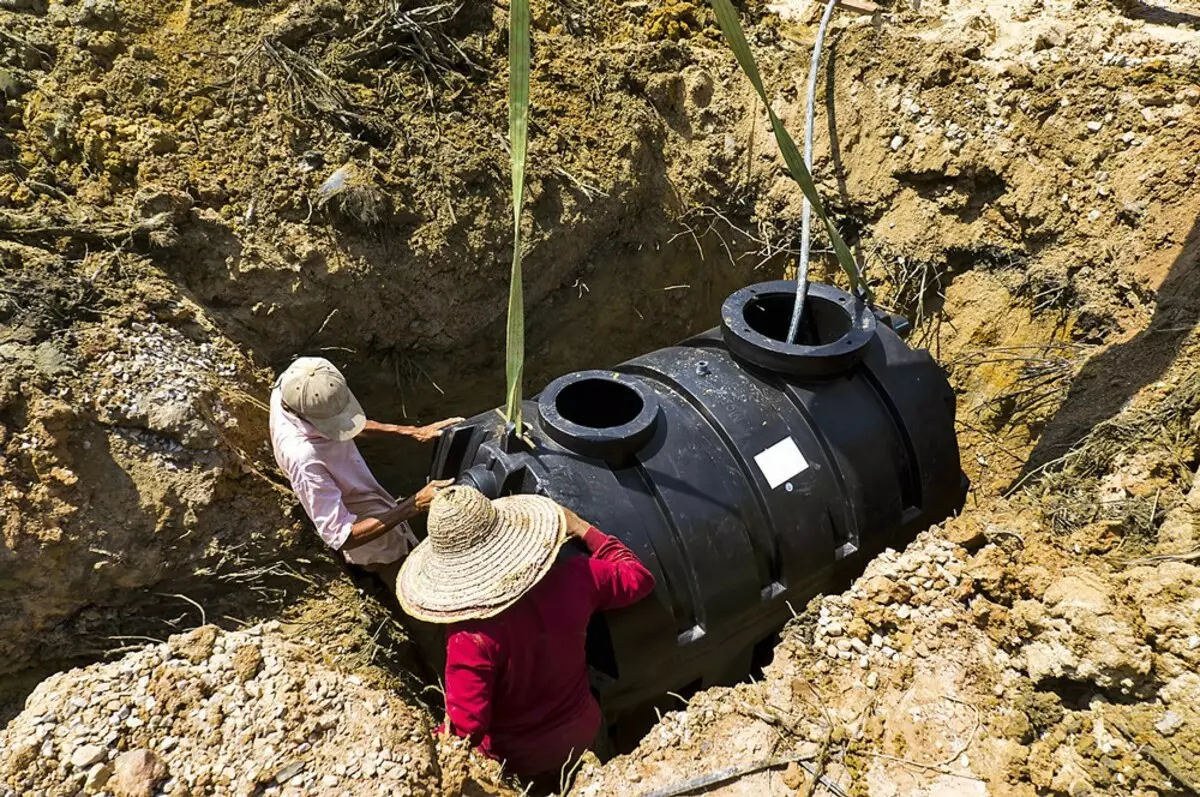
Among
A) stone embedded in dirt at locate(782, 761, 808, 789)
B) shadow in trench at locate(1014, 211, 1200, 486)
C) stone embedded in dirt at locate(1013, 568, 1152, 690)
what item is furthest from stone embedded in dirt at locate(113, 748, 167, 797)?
shadow in trench at locate(1014, 211, 1200, 486)

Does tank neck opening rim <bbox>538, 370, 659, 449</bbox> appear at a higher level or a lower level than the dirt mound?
higher

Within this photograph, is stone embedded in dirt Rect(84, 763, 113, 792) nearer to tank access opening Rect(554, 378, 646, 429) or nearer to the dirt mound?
the dirt mound

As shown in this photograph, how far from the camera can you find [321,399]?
324 cm

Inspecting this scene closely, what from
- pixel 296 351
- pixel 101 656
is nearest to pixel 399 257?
pixel 296 351

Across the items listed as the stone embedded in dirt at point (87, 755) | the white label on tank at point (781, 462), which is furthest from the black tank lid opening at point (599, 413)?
the stone embedded in dirt at point (87, 755)

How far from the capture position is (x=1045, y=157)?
4344mm

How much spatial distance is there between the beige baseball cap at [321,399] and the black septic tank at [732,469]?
1.37ft

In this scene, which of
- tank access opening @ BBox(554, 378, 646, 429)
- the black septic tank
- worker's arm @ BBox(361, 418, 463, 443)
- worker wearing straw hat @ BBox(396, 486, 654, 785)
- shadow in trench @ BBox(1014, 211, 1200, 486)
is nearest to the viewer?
worker wearing straw hat @ BBox(396, 486, 654, 785)

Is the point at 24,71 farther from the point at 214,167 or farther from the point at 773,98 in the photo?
the point at 773,98

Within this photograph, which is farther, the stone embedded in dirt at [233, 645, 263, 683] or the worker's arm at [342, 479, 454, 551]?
the worker's arm at [342, 479, 454, 551]

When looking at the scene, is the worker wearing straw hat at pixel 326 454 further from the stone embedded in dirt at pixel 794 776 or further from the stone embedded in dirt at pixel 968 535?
the stone embedded in dirt at pixel 968 535

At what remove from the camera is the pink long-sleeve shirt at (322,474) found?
11.0 ft

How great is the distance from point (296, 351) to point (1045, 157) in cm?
415

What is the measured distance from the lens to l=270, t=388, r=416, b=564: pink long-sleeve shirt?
11.0 feet
